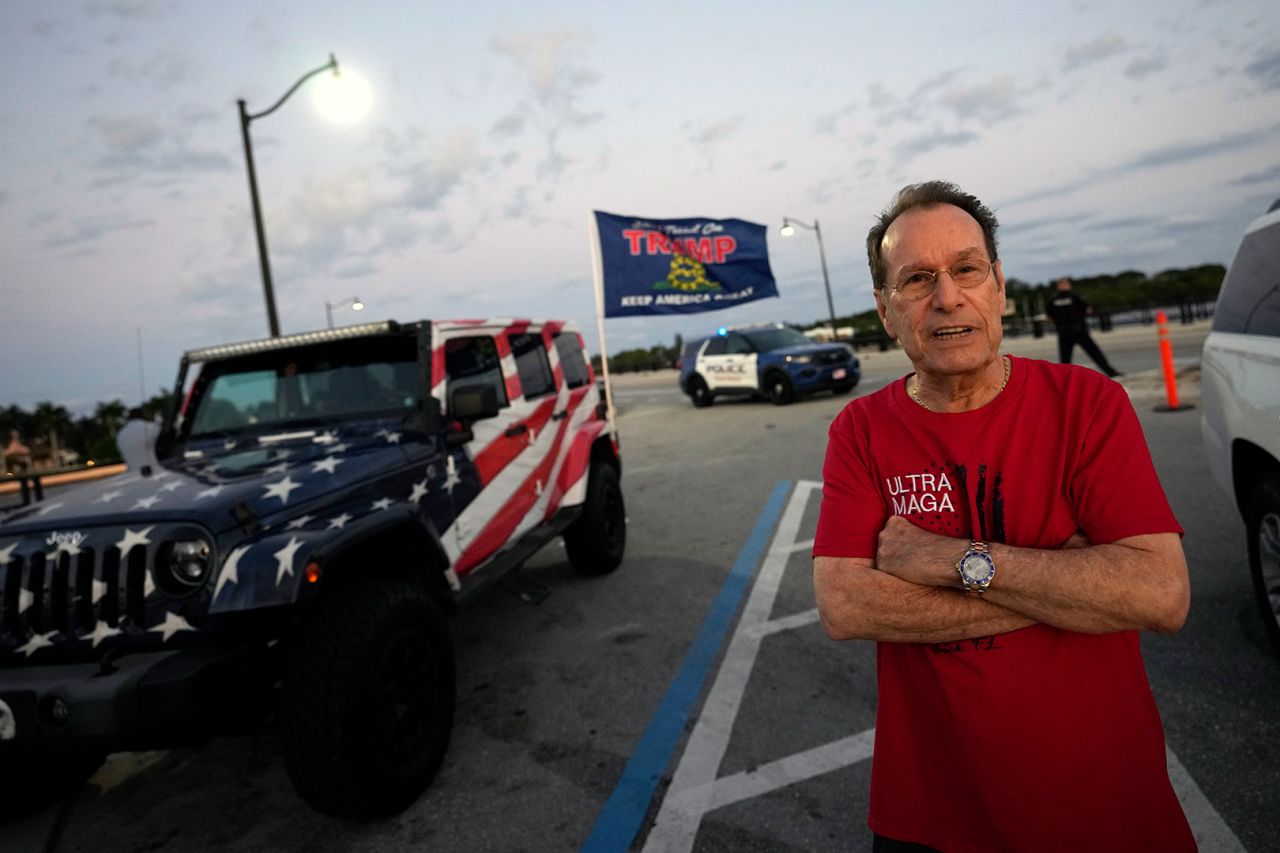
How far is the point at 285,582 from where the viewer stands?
262 centimetres

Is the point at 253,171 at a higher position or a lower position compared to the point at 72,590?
higher

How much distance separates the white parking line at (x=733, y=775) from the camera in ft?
8.03

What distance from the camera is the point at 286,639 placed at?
2.83 metres

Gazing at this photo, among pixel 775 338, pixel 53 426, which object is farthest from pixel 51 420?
pixel 775 338

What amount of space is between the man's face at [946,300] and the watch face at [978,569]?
1.21 ft

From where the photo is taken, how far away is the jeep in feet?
8.20

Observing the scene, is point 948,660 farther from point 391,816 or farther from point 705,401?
point 705,401

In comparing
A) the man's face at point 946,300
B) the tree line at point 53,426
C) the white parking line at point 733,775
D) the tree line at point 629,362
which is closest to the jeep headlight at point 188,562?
the white parking line at point 733,775

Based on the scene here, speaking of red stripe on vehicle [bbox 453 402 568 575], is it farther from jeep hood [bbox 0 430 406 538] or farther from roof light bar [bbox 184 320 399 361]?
roof light bar [bbox 184 320 399 361]

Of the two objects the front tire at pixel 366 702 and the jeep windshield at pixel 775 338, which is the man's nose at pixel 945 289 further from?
the jeep windshield at pixel 775 338

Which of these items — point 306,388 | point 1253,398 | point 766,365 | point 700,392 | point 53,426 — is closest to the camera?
point 1253,398

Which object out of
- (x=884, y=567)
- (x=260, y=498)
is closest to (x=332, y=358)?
(x=260, y=498)

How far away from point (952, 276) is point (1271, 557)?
2650 mm

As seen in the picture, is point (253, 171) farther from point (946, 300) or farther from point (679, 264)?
point (946, 300)
